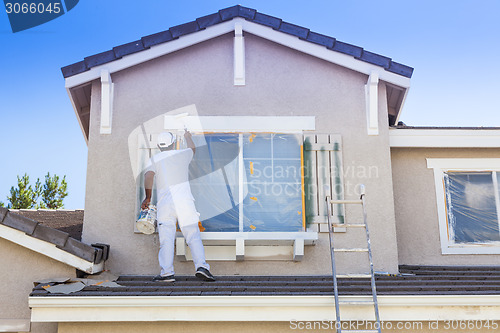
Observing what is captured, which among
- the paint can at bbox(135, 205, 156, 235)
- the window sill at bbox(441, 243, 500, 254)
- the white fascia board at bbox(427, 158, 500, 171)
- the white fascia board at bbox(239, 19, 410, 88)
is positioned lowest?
the window sill at bbox(441, 243, 500, 254)

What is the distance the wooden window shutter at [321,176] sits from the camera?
733 centimetres

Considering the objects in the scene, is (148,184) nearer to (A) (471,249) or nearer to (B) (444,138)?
(B) (444,138)

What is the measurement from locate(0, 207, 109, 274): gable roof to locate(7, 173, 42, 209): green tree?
16101mm

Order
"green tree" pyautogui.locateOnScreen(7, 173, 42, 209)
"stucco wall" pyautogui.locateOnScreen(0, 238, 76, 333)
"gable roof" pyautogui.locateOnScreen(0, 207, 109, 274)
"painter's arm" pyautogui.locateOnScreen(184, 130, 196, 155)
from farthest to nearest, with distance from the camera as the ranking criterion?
"green tree" pyautogui.locateOnScreen(7, 173, 42, 209) < "painter's arm" pyautogui.locateOnScreen(184, 130, 196, 155) < "stucco wall" pyautogui.locateOnScreen(0, 238, 76, 333) < "gable roof" pyautogui.locateOnScreen(0, 207, 109, 274)

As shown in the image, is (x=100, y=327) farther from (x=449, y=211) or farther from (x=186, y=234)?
(x=449, y=211)

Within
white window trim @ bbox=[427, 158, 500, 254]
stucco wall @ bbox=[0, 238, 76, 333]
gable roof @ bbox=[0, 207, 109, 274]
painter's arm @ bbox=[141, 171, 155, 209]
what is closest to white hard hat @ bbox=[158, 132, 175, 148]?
→ painter's arm @ bbox=[141, 171, 155, 209]

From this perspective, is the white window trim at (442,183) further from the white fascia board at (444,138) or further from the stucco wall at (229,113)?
the stucco wall at (229,113)

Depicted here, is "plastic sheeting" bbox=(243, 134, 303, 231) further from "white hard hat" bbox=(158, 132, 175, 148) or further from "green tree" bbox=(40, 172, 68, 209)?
"green tree" bbox=(40, 172, 68, 209)

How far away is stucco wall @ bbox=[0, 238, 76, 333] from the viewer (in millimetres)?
6438

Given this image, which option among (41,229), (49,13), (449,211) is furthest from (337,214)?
(49,13)

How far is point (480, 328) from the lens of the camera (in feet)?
21.1

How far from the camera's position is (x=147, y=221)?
6895 millimetres

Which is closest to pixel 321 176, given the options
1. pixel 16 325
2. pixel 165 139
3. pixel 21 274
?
pixel 165 139

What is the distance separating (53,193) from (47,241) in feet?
56.0
